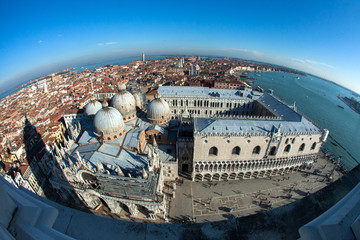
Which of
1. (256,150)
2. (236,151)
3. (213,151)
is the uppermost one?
(256,150)

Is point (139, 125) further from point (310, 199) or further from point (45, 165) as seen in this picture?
point (310, 199)

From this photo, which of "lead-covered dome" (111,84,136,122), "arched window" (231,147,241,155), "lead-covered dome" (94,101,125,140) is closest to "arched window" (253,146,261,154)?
"arched window" (231,147,241,155)

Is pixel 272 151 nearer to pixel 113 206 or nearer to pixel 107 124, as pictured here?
pixel 113 206

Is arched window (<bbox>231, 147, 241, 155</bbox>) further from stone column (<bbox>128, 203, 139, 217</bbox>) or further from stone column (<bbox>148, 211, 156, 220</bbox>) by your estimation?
stone column (<bbox>128, 203, 139, 217</bbox>)

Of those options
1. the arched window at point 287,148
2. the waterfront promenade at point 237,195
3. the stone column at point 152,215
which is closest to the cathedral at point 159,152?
the stone column at point 152,215

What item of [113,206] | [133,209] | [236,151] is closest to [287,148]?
[236,151]
